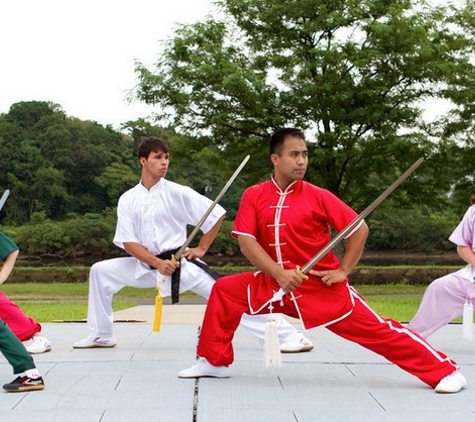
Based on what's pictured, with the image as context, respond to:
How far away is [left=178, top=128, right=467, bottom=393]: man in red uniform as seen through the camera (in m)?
3.52

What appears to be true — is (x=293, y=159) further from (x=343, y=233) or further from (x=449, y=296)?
(x=449, y=296)

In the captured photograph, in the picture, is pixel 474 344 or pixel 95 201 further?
pixel 95 201

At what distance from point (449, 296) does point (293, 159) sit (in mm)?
1837

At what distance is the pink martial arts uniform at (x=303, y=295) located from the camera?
3.52 metres

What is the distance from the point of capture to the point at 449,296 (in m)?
4.73

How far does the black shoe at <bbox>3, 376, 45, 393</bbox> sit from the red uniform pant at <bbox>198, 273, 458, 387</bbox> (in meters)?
0.98

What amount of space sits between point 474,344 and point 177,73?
40.6 feet

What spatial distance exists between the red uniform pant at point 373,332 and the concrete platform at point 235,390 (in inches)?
6.1

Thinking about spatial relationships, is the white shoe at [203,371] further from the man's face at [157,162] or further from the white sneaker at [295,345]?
the man's face at [157,162]

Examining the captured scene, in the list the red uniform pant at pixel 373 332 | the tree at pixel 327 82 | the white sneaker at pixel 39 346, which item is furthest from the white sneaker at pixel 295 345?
the tree at pixel 327 82

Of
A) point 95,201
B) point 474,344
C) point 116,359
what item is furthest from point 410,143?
point 95,201

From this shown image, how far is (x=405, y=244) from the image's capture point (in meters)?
33.4

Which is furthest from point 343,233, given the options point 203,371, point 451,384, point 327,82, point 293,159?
point 327,82

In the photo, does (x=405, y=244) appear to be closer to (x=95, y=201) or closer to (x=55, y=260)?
(x=55, y=260)
